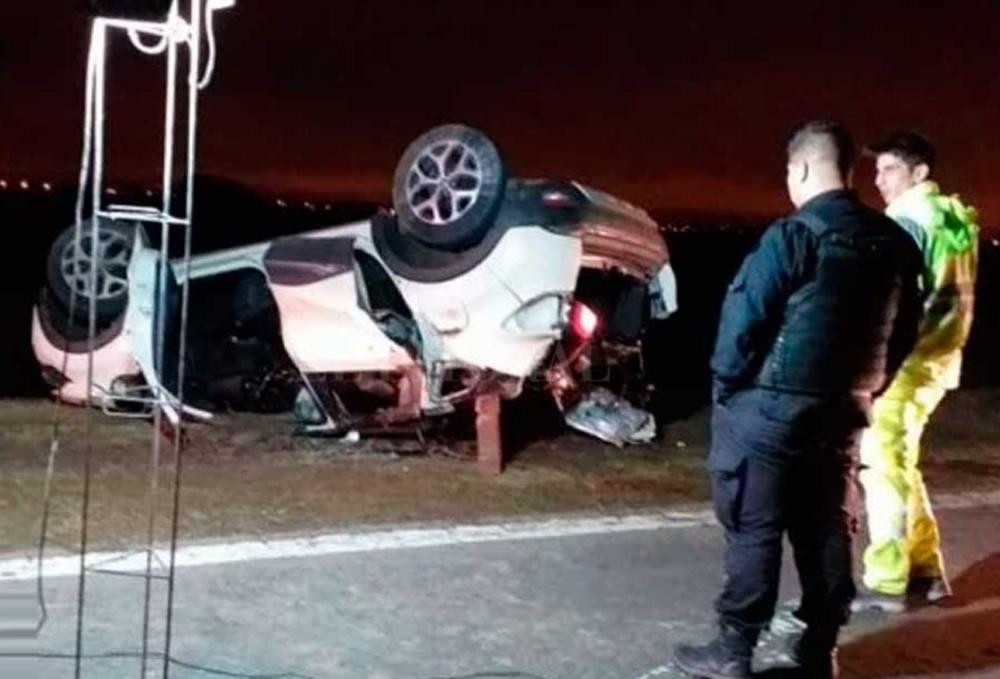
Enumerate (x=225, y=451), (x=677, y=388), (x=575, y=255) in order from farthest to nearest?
(x=677, y=388)
(x=225, y=451)
(x=575, y=255)

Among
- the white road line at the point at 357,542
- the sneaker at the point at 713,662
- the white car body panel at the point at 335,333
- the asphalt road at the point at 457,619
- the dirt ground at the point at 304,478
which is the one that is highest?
the white car body panel at the point at 335,333

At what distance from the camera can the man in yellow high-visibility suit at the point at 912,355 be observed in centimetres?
685

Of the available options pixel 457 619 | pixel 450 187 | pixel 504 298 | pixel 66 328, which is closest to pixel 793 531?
pixel 457 619

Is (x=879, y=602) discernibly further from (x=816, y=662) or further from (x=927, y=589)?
(x=816, y=662)

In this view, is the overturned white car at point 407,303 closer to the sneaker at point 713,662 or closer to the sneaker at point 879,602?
the sneaker at point 879,602

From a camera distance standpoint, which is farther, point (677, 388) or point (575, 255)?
point (677, 388)

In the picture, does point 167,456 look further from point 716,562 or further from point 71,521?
point 716,562

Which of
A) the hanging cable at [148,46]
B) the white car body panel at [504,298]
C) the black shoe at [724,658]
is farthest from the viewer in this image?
the white car body panel at [504,298]

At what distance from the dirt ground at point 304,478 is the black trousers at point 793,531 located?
310 centimetres

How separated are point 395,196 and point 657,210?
7882 millimetres

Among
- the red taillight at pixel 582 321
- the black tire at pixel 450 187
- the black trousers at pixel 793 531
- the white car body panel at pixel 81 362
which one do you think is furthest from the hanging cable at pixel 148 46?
the white car body panel at pixel 81 362

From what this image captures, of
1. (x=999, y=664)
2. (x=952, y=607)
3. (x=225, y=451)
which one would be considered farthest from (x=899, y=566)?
(x=225, y=451)

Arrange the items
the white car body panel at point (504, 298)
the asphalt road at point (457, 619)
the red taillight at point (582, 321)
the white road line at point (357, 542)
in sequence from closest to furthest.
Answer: the asphalt road at point (457, 619) → the white road line at point (357, 542) → the white car body panel at point (504, 298) → the red taillight at point (582, 321)

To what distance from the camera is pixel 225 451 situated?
10656 millimetres
